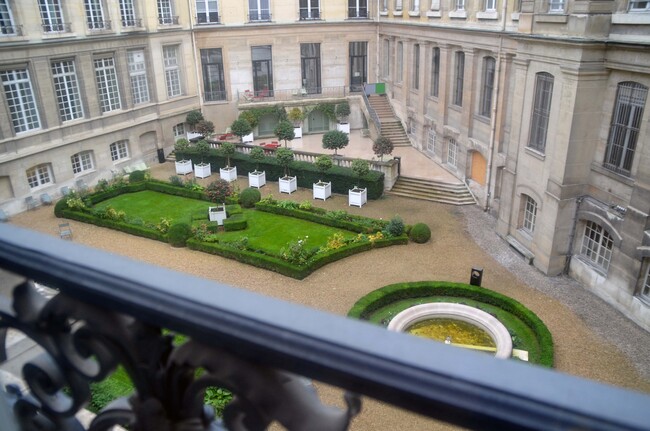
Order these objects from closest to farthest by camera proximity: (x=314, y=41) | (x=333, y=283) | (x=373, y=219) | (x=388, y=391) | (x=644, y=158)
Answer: (x=388, y=391) → (x=644, y=158) → (x=333, y=283) → (x=373, y=219) → (x=314, y=41)

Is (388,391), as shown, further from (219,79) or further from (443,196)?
(219,79)

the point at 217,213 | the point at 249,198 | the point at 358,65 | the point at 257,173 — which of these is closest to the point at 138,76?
the point at 257,173

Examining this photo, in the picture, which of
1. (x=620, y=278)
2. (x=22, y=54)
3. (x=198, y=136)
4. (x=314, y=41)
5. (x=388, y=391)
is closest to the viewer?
(x=388, y=391)

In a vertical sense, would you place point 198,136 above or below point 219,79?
below

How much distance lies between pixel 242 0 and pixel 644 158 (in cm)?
3054

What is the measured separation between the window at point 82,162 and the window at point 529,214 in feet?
80.2

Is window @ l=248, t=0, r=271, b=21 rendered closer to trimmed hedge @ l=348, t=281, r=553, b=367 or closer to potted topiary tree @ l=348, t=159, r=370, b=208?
potted topiary tree @ l=348, t=159, r=370, b=208

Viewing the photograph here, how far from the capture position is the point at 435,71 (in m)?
32.5

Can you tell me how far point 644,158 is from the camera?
1591 cm

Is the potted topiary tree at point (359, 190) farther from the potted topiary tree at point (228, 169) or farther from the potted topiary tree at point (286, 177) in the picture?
the potted topiary tree at point (228, 169)

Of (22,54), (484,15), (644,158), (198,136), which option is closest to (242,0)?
(198,136)

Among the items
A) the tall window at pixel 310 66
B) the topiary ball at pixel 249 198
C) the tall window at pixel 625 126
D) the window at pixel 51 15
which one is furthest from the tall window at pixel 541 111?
the window at pixel 51 15

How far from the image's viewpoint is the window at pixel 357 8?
40094 mm

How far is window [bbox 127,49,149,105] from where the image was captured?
110 ft
